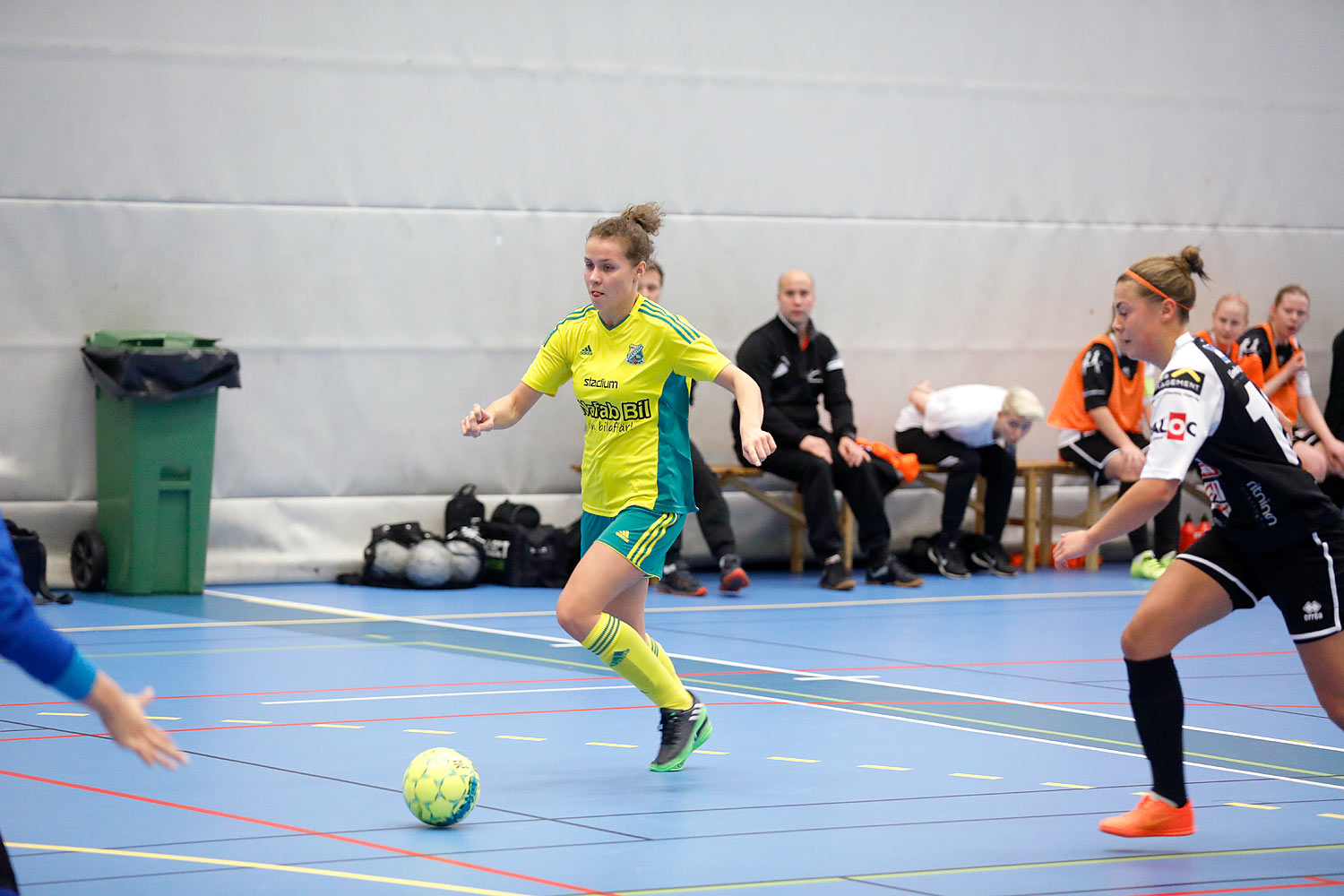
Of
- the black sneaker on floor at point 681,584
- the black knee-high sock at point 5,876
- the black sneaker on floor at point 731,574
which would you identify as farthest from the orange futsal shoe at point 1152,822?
the black sneaker on floor at point 681,584

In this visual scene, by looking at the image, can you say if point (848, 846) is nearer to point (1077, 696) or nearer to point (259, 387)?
point (1077, 696)

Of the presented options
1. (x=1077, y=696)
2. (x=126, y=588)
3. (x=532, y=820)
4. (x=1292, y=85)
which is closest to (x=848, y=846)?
(x=532, y=820)

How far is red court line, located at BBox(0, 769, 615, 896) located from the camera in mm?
4039

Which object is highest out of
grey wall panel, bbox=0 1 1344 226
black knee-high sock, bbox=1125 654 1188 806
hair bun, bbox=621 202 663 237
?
grey wall panel, bbox=0 1 1344 226

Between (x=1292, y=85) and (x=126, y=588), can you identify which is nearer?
(x=126, y=588)

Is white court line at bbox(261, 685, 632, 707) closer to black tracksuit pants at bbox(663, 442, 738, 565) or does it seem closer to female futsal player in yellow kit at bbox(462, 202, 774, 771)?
female futsal player in yellow kit at bbox(462, 202, 774, 771)

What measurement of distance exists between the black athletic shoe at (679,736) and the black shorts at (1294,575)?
1798 millimetres

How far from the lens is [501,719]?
6.37m

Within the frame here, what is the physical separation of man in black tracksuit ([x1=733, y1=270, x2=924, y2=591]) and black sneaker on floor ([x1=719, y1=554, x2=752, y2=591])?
672 millimetres

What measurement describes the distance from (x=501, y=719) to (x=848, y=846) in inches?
88.6

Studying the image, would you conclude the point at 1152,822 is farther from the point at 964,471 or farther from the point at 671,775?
the point at 964,471

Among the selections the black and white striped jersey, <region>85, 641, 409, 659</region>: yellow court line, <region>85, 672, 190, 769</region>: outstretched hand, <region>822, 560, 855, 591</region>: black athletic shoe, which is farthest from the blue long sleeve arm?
<region>822, 560, 855, 591</region>: black athletic shoe

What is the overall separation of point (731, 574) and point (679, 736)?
5.17 meters

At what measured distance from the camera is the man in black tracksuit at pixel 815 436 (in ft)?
36.7
